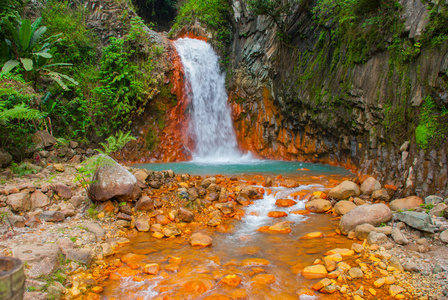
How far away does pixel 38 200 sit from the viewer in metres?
4.82

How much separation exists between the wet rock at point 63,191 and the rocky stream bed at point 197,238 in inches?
→ 0.8

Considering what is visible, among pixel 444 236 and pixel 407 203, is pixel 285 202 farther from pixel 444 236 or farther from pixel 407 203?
pixel 444 236

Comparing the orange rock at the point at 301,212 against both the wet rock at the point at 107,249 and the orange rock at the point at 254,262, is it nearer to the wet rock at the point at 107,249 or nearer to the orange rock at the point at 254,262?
the orange rock at the point at 254,262

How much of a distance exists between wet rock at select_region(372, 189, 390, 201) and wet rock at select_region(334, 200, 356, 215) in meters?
0.73

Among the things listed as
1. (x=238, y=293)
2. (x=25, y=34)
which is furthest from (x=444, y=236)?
(x=25, y=34)

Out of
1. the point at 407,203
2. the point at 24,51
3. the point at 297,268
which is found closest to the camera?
the point at 297,268

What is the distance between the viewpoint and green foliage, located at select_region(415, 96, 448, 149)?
5.64m

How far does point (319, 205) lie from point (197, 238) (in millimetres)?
3083

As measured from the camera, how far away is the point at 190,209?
5.99 meters

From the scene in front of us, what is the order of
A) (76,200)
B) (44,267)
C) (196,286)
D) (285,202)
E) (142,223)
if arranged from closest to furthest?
(44,267) → (196,286) → (142,223) → (76,200) → (285,202)

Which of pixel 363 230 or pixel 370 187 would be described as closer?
pixel 363 230

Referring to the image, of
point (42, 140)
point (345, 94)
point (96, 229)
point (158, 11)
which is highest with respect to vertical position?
point (158, 11)

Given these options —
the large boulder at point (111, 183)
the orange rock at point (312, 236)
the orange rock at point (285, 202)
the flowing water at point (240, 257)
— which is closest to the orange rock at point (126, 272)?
the flowing water at point (240, 257)

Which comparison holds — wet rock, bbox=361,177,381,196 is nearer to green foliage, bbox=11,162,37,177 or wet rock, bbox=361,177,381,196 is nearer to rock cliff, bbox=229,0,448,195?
rock cliff, bbox=229,0,448,195
